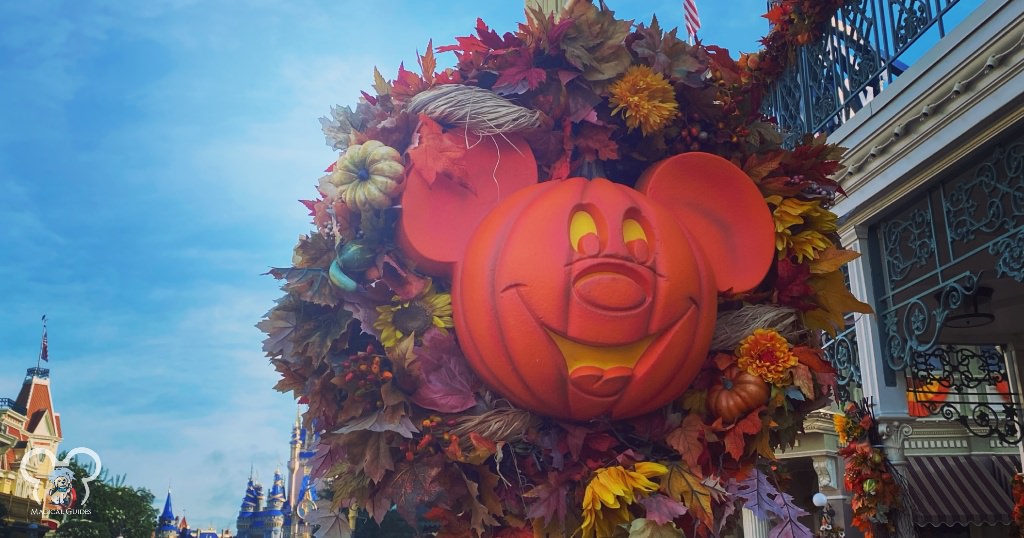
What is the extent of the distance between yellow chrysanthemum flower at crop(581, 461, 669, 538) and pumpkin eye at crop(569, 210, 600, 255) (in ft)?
1.86

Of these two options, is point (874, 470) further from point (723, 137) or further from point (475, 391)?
point (475, 391)

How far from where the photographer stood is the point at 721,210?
233cm

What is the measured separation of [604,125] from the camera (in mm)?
2328

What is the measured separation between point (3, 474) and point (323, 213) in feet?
106

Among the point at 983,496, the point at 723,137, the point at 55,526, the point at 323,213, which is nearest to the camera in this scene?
the point at 323,213

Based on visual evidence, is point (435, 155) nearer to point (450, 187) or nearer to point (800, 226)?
point (450, 187)

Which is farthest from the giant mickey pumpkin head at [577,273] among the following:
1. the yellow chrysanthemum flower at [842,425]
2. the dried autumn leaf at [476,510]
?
the yellow chrysanthemum flower at [842,425]

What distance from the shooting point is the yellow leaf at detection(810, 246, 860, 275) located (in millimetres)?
2352

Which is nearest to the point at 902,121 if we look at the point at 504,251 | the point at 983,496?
the point at 504,251

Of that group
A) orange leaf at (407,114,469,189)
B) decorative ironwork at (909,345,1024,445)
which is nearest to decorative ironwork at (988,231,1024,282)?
decorative ironwork at (909,345,1024,445)

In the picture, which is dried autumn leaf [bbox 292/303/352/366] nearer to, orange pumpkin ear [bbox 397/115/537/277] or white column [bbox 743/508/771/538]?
orange pumpkin ear [bbox 397/115/537/277]

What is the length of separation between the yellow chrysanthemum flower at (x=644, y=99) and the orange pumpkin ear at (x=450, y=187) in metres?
0.31

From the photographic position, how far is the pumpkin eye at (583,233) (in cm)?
204

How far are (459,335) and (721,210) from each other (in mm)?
835
